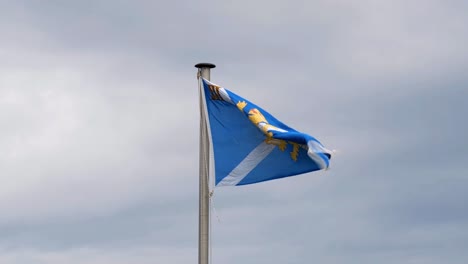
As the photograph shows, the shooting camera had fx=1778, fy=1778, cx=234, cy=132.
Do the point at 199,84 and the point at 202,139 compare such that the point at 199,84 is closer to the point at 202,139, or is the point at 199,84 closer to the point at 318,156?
the point at 202,139

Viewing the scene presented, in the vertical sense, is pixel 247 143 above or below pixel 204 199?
above

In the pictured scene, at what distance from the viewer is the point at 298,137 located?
61.9 m

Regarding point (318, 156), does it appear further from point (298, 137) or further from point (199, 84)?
point (199, 84)

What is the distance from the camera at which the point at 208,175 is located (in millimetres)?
63344

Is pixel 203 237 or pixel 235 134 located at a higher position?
pixel 235 134

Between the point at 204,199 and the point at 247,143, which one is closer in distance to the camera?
the point at 204,199

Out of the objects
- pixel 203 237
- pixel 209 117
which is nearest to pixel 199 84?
pixel 209 117

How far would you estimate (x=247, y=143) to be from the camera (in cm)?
6419

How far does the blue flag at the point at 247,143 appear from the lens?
62.9m

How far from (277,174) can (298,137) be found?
2.10 metres

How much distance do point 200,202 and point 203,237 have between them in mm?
1245

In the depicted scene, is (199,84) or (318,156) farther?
(199,84)

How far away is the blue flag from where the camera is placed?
206 ft

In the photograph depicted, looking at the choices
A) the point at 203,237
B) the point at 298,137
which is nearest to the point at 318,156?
the point at 298,137
